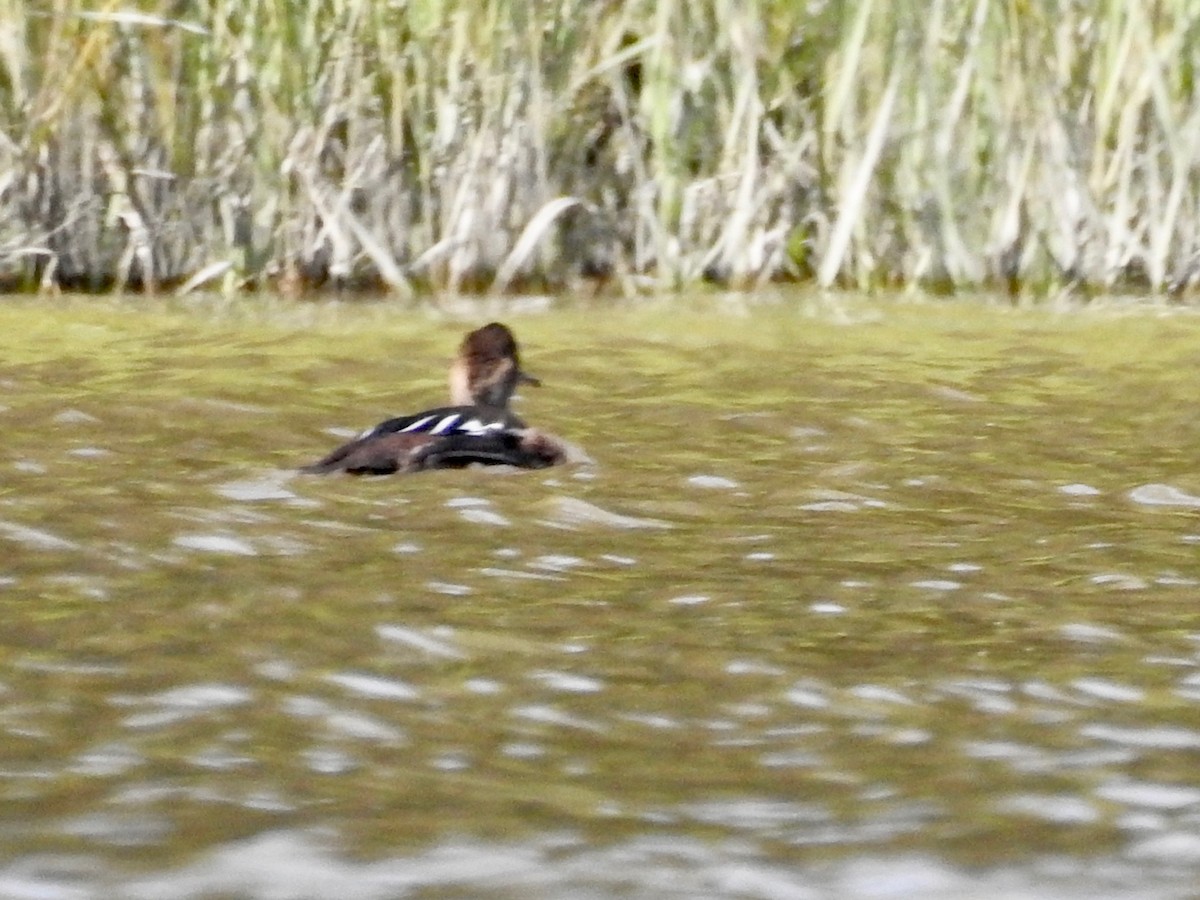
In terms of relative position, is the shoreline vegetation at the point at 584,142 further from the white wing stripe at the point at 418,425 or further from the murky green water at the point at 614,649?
the white wing stripe at the point at 418,425

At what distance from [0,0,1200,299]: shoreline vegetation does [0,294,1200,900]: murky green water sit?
7.48 feet

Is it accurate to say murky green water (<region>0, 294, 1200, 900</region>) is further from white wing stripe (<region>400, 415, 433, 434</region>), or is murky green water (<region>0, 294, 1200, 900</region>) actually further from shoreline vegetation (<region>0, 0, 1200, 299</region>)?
shoreline vegetation (<region>0, 0, 1200, 299</region>)

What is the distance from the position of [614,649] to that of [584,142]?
580 centimetres

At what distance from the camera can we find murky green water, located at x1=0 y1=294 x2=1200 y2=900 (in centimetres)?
287

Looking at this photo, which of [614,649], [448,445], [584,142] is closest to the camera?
[614,649]

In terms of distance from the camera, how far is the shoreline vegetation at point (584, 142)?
893cm

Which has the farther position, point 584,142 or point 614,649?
point 584,142

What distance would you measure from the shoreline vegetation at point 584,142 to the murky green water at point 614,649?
2.28m

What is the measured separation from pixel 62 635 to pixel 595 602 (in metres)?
0.82

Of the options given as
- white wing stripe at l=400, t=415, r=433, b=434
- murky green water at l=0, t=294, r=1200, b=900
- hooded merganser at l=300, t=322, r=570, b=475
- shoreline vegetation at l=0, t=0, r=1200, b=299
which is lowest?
murky green water at l=0, t=294, r=1200, b=900

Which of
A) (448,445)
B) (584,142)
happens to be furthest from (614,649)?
(584,142)

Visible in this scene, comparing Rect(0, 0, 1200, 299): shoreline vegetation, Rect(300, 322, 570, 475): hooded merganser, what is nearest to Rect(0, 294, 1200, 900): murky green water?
Rect(300, 322, 570, 475): hooded merganser

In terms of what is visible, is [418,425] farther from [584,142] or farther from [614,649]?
[584,142]

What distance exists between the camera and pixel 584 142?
945 centimetres
